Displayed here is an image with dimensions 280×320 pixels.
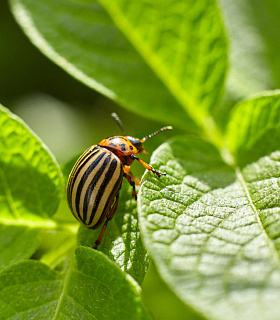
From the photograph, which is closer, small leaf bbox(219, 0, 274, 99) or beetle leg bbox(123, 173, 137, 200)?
beetle leg bbox(123, 173, 137, 200)

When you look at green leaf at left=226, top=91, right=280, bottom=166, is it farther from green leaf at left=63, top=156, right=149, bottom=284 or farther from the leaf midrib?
green leaf at left=63, top=156, right=149, bottom=284

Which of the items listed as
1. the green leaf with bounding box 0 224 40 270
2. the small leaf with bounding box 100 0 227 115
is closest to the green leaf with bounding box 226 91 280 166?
the small leaf with bounding box 100 0 227 115

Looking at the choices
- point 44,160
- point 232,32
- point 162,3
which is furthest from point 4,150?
point 232,32

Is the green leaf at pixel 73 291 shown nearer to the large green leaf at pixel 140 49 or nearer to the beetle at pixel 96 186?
the beetle at pixel 96 186

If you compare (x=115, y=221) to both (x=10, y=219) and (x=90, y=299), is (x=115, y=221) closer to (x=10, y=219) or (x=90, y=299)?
(x=90, y=299)

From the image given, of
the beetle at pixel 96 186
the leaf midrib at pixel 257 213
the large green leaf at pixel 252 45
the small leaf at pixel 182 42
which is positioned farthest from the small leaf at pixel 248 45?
the leaf midrib at pixel 257 213

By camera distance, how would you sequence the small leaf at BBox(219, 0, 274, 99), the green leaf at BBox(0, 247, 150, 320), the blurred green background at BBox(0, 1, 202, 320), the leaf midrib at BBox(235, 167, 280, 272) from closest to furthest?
the leaf midrib at BBox(235, 167, 280, 272) < the green leaf at BBox(0, 247, 150, 320) < the small leaf at BBox(219, 0, 274, 99) < the blurred green background at BBox(0, 1, 202, 320)

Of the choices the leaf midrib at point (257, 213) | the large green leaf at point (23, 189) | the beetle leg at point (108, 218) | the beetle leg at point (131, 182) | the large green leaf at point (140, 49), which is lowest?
the leaf midrib at point (257, 213)
